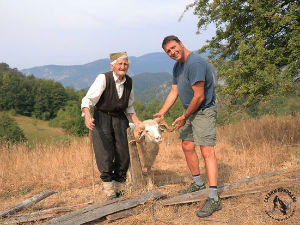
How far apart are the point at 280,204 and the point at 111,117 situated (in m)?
2.95

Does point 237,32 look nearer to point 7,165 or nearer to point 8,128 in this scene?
point 7,165

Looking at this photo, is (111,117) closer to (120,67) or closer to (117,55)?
(120,67)

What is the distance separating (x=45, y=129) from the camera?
80312 mm

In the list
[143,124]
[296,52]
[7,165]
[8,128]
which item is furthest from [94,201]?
[8,128]

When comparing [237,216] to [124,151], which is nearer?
[237,216]

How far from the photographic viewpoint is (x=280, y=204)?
425 centimetres

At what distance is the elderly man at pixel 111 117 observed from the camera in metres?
4.72

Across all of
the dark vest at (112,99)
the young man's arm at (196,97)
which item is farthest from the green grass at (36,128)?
the young man's arm at (196,97)

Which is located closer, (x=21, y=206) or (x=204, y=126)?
(x=204, y=126)

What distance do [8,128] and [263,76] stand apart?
52142 mm

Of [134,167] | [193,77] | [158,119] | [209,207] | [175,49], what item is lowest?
[209,207]

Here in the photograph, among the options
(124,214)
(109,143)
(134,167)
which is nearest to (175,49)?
(109,143)

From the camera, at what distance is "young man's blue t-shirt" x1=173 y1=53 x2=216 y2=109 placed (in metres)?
4.33

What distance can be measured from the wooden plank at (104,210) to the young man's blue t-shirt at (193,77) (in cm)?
161
